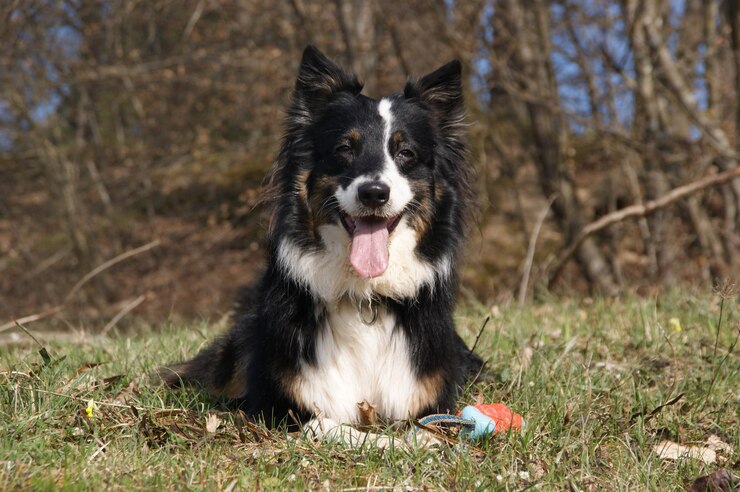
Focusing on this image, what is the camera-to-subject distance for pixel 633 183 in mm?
9836

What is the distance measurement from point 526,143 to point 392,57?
2.44m

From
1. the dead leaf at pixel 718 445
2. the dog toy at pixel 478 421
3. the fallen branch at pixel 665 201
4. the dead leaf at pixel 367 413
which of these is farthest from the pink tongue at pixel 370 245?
the fallen branch at pixel 665 201

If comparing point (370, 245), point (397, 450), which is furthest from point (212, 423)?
point (370, 245)

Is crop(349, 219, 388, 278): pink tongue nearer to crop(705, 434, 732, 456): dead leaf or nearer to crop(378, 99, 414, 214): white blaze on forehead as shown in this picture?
crop(378, 99, 414, 214): white blaze on forehead

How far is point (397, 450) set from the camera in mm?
3164

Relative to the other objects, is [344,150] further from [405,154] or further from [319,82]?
[319,82]

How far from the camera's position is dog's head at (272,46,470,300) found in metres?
3.53

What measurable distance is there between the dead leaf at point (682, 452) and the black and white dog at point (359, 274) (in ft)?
3.22

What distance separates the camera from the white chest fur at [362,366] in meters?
3.57

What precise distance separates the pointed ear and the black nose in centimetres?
80

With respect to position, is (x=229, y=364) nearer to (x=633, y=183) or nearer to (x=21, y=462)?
(x=21, y=462)

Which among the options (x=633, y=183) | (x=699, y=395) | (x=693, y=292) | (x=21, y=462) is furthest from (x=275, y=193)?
(x=633, y=183)

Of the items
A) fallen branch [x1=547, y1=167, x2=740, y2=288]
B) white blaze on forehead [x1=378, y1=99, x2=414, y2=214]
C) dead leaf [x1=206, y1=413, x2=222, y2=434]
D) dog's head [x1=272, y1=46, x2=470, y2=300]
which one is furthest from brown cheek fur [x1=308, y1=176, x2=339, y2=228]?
fallen branch [x1=547, y1=167, x2=740, y2=288]

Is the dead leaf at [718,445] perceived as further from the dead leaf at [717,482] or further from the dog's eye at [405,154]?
the dog's eye at [405,154]
